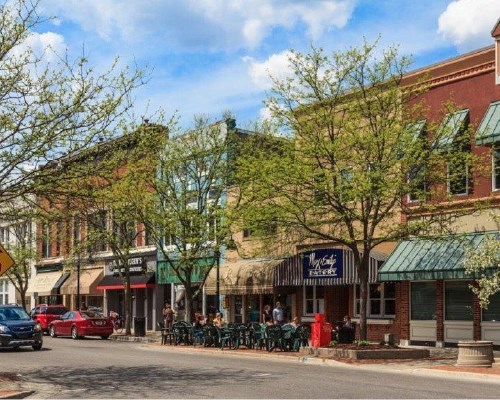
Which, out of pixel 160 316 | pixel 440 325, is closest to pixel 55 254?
pixel 160 316

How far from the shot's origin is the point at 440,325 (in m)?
28.7

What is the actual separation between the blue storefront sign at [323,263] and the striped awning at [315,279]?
0.55ft

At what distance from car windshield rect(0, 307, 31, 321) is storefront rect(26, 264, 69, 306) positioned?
26837 mm

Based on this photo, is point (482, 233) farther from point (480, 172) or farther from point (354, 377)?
point (354, 377)

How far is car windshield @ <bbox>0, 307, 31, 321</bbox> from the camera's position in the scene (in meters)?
30.2

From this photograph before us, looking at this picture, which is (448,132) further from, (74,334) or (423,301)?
(74,334)

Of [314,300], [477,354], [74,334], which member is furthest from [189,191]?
[477,354]

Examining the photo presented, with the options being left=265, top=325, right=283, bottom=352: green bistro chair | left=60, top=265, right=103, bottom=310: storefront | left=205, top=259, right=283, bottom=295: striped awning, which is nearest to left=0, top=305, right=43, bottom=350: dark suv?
left=265, top=325, right=283, bottom=352: green bistro chair

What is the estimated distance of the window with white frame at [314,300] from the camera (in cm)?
3466

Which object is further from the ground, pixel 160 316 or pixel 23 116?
pixel 23 116

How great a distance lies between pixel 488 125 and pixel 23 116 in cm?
1505

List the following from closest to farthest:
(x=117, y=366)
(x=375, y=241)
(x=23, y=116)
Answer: (x=23, y=116) < (x=117, y=366) < (x=375, y=241)

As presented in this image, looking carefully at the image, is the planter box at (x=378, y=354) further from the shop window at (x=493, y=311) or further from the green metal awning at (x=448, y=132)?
A: the green metal awning at (x=448, y=132)

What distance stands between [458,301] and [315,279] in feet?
20.5
